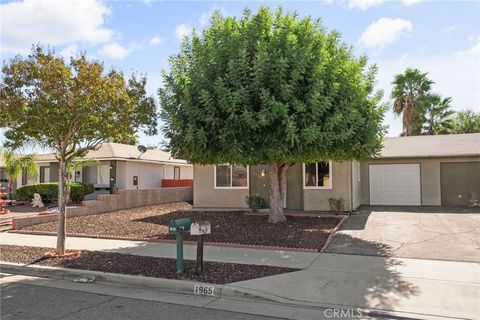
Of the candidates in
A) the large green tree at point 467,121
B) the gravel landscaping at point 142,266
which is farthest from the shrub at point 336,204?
the large green tree at point 467,121

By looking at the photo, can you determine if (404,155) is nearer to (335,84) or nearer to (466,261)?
(335,84)

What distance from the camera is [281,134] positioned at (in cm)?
1059

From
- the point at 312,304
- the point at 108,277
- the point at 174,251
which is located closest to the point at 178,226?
the point at 108,277

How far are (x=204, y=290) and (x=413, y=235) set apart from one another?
278 inches

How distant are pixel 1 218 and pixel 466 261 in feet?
53.1

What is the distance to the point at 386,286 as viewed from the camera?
6.74 meters

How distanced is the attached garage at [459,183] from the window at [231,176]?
908cm

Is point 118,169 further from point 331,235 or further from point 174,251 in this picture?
point 331,235

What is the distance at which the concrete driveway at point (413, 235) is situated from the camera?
9.26 m

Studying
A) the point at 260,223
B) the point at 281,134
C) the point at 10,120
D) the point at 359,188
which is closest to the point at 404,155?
the point at 359,188

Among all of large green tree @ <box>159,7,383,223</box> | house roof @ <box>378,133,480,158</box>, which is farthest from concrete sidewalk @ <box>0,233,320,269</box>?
house roof @ <box>378,133,480,158</box>

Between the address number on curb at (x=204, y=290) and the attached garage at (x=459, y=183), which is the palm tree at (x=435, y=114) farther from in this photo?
the address number on curb at (x=204, y=290)

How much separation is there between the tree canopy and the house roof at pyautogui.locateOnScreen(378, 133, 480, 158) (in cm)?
762

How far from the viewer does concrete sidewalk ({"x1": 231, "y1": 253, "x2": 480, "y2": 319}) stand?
589cm
